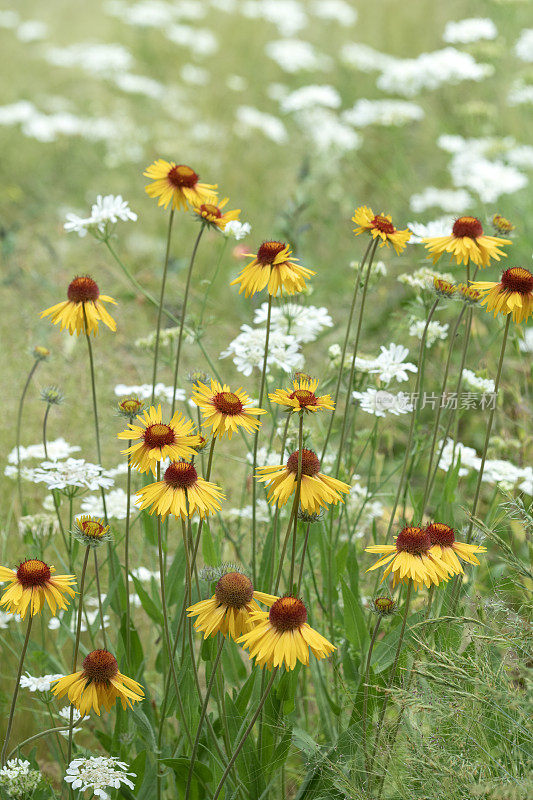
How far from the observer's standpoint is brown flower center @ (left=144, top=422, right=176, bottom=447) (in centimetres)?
128

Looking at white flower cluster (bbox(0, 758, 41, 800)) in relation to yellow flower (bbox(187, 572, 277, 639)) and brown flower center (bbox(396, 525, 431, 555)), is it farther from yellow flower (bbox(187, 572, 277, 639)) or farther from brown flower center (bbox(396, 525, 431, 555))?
brown flower center (bbox(396, 525, 431, 555))

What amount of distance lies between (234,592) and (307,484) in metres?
0.20

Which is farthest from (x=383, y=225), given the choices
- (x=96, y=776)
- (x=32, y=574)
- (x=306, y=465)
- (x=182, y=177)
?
(x=96, y=776)

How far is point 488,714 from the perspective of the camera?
59.9 inches

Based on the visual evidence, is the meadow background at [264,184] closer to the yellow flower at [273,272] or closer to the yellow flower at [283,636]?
the yellow flower at [283,636]

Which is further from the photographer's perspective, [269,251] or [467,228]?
[467,228]

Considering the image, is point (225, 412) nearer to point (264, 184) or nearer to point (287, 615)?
point (287, 615)

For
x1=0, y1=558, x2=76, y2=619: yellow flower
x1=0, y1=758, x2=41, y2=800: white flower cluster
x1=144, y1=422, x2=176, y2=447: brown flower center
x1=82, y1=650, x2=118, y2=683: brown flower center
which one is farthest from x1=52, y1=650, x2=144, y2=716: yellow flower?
x1=144, y1=422, x2=176, y2=447: brown flower center

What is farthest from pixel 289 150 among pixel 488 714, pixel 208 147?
pixel 488 714

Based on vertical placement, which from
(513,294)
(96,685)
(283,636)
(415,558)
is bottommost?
(96,685)

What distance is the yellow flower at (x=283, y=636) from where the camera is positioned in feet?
3.72

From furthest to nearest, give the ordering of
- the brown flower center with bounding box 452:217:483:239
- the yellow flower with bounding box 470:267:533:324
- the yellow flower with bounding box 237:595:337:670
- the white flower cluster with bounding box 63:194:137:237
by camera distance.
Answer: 1. the white flower cluster with bounding box 63:194:137:237
2. the brown flower center with bounding box 452:217:483:239
3. the yellow flower with bounding box 470:267:533:324
4. the yellow flower with bounding box 237:595:337:670

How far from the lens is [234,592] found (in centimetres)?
122

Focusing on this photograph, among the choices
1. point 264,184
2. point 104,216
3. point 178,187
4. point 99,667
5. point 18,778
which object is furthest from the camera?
point 264,184
